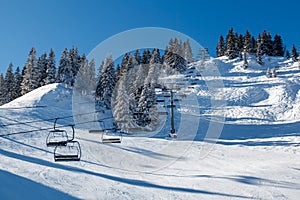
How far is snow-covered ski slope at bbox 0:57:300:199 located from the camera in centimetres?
1038

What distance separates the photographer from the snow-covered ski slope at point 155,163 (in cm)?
1038

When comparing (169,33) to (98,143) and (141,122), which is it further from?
(141,122)

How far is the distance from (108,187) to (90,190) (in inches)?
33.2

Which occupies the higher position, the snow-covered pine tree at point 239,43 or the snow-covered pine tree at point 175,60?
the snow-covered pine tree at point 239,43

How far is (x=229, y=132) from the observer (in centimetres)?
2714

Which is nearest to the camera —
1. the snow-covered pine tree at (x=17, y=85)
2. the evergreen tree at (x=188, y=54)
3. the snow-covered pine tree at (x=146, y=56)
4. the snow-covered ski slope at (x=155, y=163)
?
the snow-covered ski slope at (x=155, y=163)

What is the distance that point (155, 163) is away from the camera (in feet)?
51.9

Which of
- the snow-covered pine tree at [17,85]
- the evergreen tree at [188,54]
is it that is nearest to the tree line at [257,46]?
the evergreen tree at [188,54]

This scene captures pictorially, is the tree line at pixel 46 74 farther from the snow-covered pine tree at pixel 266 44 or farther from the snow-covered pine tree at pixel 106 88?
the snow-covered pine tree at pixel 266 44

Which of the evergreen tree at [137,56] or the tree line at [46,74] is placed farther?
the evergreen tree at [137,56]

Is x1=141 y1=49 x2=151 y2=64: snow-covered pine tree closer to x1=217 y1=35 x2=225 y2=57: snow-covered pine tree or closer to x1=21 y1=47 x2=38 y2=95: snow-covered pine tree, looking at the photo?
x1=217 y1=35 x2=225 y2=57: snow-covered pine tree

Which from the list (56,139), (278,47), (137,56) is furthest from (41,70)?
(278,47)

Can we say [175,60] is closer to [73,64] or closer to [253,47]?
[73,64]

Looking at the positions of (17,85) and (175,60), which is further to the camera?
(175,60)
